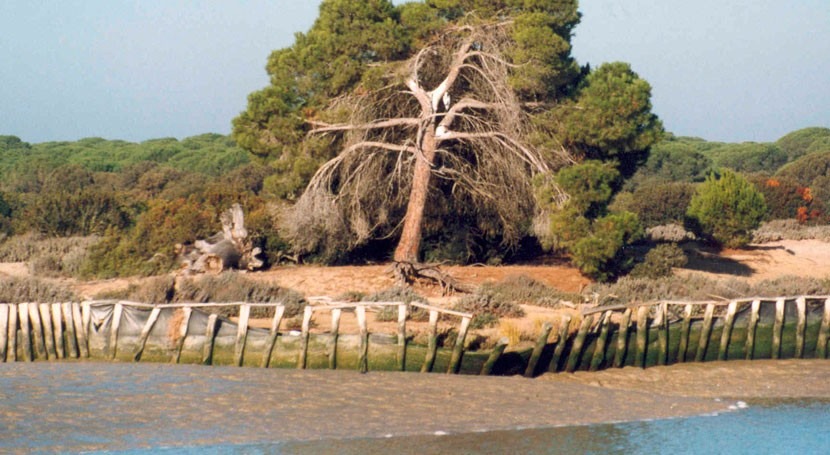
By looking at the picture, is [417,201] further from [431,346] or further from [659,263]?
[431,346]

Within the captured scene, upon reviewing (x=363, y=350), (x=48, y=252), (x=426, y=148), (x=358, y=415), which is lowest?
(x=358, y=415)

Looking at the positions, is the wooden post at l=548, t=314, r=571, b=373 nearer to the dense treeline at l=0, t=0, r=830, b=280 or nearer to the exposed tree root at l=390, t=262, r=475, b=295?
the exposed tree root at l=390, t=262, r=475, b=295

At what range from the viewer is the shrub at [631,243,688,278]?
72.0ft

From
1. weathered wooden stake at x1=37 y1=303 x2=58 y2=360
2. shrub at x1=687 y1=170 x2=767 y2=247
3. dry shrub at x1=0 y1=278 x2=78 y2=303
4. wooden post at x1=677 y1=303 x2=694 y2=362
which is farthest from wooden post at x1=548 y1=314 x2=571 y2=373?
shrub at x1=687 y1=170 x2=767 y2=247

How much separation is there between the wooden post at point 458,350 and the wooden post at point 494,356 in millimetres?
361

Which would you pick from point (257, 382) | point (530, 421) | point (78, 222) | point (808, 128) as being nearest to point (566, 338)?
point (530, 421)

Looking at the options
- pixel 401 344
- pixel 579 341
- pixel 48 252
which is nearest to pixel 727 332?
pixel 579 341

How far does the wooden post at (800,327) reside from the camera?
1683cm

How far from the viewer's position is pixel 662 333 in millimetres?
16188

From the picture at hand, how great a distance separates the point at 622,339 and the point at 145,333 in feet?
22.5

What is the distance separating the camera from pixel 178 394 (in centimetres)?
A: 1347

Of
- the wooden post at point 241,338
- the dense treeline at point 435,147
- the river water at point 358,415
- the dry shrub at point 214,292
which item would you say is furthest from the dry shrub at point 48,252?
the wooden post at point 241,338

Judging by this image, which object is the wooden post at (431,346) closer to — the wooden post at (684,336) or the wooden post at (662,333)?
the wooden post at (662,333)

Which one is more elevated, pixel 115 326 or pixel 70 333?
pixel 115 326
